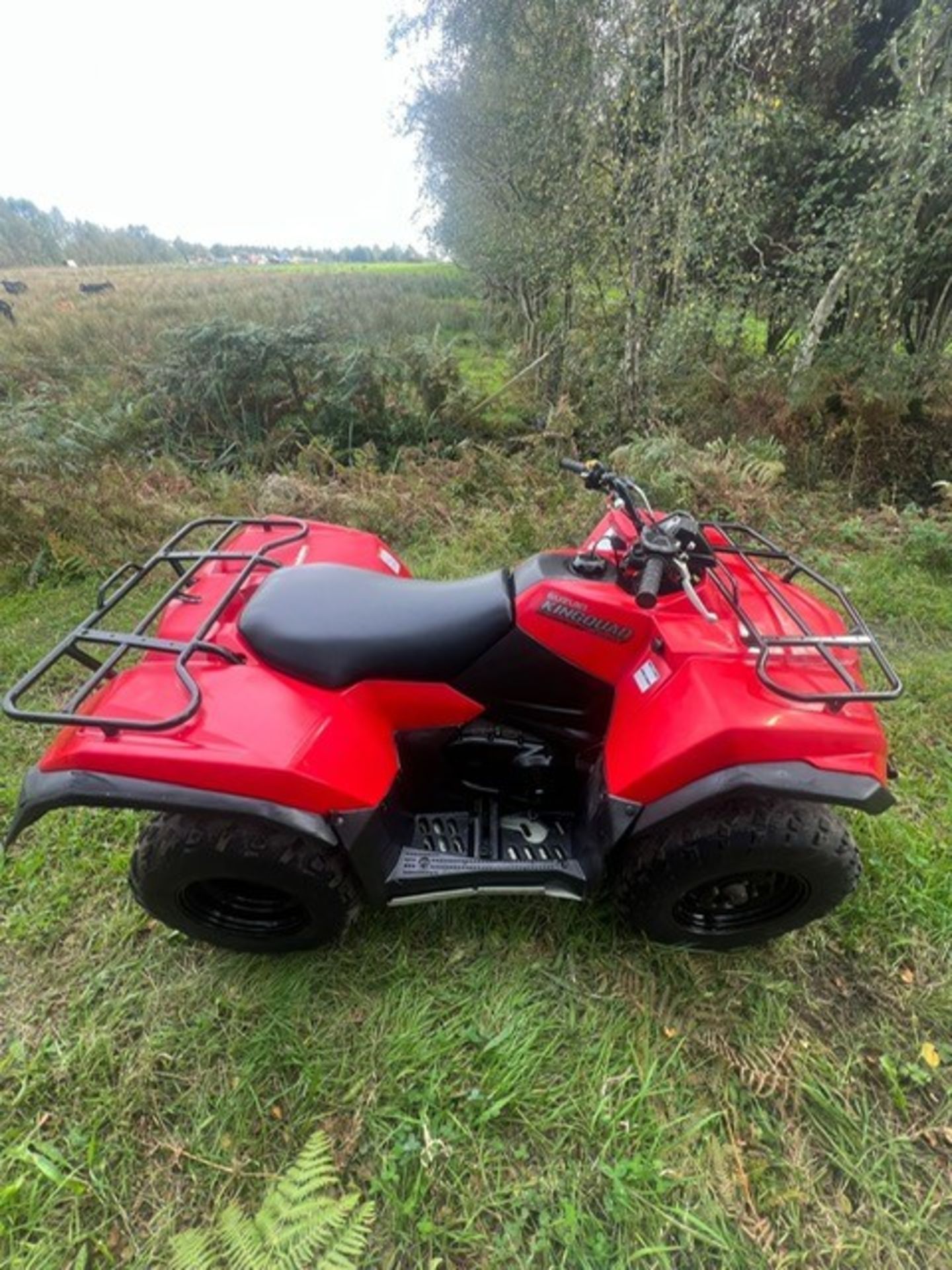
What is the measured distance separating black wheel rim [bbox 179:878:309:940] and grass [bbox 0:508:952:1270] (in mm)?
152

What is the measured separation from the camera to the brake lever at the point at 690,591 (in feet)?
5.09

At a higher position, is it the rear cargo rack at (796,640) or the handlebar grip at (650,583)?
the handlebar grip at (650,583)

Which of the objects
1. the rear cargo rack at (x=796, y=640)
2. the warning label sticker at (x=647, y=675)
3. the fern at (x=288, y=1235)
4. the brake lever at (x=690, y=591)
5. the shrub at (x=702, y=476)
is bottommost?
the fern at (x=288, y=1235)

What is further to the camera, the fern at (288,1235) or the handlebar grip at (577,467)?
the handlebar grip at (577,467)

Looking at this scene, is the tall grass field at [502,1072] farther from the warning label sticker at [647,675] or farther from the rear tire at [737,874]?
the warning label sticker at [647,675]

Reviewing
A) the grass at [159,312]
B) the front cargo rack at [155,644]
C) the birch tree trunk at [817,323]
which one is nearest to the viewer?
the front cargo rack at [155,644]

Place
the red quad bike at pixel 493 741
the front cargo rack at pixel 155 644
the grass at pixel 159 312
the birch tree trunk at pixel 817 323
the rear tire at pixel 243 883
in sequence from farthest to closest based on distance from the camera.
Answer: the grass at pixel 159 312 → the birch tree trunk at pixel 817 323 → the rear tire at pixel 243 883 → the red quad bike at pixel 493 741 → the front cargo rack at pixel 155 644

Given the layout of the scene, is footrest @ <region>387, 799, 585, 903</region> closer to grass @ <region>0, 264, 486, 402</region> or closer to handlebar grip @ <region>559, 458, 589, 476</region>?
handlebar grip @ <region>559, 458, 589, 476</region>

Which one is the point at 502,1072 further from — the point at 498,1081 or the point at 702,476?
the point at 702,476

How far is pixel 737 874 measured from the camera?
5.43ft

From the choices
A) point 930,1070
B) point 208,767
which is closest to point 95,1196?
point 208,767

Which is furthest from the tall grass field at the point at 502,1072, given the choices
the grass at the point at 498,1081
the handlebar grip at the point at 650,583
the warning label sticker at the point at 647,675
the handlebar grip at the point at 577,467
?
the handlebar grip at the point at 577,467

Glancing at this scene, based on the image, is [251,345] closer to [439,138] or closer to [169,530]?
[169,530]

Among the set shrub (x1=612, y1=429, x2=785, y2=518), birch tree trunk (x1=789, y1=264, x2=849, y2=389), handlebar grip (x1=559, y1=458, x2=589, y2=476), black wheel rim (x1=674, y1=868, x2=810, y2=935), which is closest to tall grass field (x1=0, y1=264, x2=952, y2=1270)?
black wheel rim (x1=674, y1=868, x2=810, y2=935)
